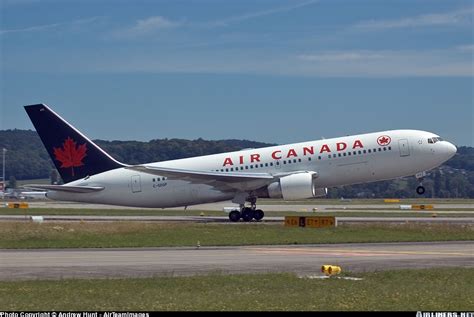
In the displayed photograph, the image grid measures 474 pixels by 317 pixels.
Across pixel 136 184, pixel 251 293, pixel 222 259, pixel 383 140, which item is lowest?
pixel 251 293

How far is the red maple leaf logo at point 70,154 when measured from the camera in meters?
59.3

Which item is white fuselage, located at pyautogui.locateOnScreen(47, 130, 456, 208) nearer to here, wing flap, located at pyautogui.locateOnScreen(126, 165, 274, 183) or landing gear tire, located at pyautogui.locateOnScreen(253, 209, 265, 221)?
wing flap, located at pyautogui.locateOnScreen(126, 165, 274, 183)

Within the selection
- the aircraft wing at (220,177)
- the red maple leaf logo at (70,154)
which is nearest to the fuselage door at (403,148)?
the aircraft wing at (220,177)

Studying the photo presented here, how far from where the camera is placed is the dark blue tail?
59.4 meters

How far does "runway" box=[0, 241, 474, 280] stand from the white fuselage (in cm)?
1666

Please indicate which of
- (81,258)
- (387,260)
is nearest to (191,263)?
(81,258)

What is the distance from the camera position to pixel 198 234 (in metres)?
43.3

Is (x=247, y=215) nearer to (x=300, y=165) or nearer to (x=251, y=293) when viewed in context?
(x=300, y=165)

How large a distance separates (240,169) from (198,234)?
554 inches

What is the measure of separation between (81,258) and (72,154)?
93.4ft

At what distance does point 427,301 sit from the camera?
66.9ft

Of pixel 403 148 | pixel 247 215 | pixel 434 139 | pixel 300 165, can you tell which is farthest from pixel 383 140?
pixel 247 215

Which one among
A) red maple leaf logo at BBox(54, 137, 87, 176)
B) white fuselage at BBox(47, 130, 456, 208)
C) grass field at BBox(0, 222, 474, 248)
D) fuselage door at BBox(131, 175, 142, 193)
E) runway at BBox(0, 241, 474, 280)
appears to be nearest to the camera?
runway at BBox(0, 241, 474, 280)

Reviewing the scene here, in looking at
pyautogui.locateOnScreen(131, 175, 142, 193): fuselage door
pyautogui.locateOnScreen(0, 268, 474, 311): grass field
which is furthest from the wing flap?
pyautogui.locateOnScreen(0, 268, 474, 311): grass field
